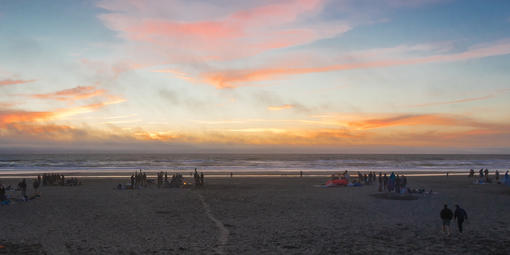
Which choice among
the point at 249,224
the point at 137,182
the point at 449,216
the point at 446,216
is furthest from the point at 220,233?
the point at 137,182

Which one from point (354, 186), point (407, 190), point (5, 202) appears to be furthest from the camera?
point (354, 186)

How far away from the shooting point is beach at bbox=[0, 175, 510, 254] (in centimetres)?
1465

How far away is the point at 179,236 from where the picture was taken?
16688 millimetres

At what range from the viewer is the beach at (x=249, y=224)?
14.6 m

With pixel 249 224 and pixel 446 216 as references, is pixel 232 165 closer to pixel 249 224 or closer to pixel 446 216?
pixel 249 224

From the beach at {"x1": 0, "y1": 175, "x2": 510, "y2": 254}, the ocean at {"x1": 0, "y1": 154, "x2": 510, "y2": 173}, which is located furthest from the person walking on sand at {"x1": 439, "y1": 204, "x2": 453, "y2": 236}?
the ocean at {"x1": 0, "y1": 154, "x2": 510, "y2": 173}

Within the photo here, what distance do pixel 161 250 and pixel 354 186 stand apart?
28826 millimetres

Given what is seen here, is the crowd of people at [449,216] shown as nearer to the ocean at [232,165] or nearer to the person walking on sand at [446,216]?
the person walking on sand at [446,216]

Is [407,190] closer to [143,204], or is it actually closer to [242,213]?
[242,213]

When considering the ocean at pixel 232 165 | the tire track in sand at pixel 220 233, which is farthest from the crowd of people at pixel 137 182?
the ocean at pixel 232 165

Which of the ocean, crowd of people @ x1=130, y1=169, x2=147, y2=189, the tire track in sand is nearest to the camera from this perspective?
the tire track in sand

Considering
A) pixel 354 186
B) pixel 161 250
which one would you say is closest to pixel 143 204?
pixel 161 250

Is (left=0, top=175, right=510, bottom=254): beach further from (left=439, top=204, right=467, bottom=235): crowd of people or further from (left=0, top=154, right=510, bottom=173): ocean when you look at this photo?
(left=0, top=154, right=510, bottom=173): ocean

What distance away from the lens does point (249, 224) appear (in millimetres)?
19375
